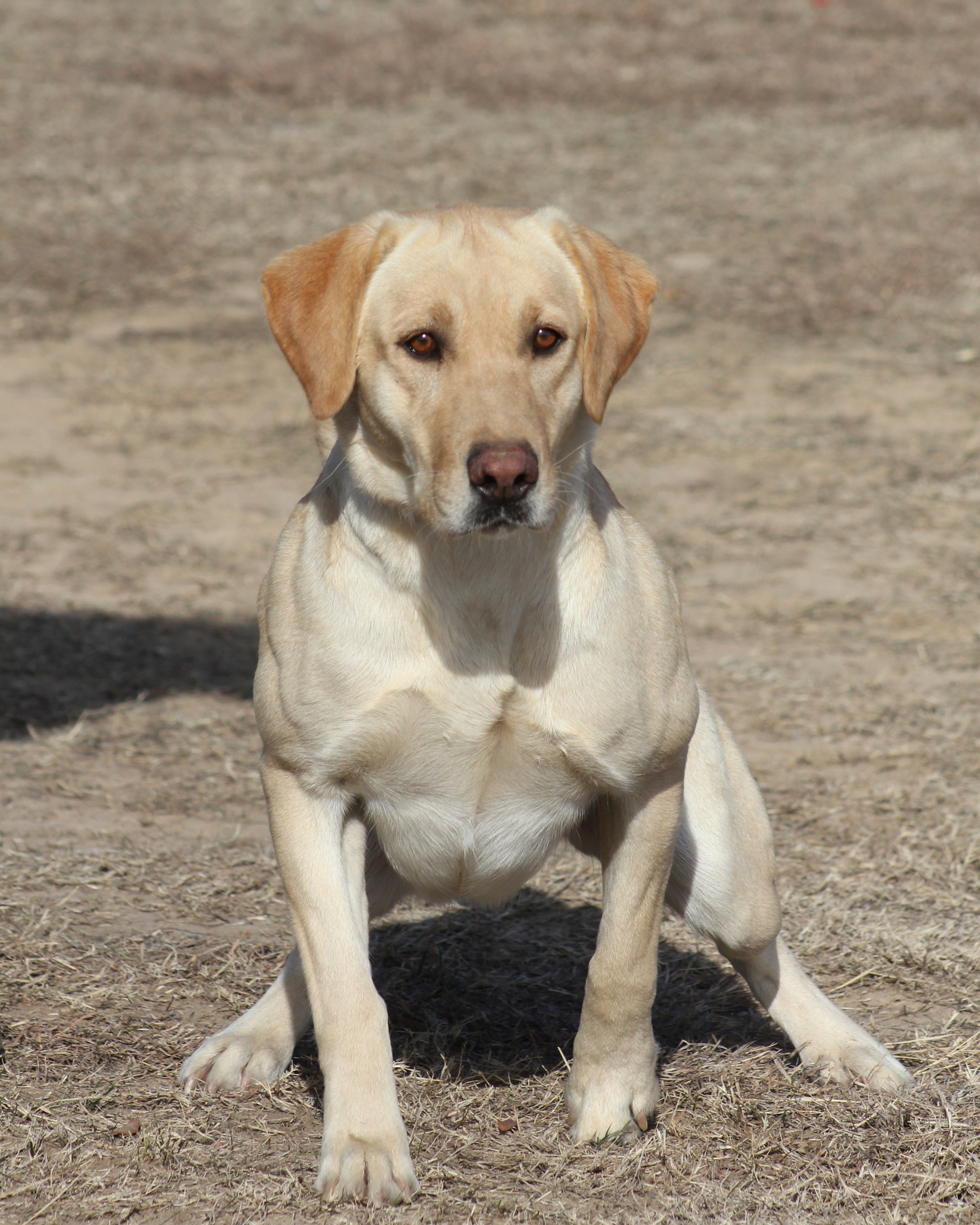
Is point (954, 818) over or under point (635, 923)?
under

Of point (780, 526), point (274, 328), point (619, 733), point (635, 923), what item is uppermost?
point (274, 328)

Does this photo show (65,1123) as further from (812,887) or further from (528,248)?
(812,887)

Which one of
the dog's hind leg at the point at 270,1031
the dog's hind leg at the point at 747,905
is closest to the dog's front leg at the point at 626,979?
the dog's hind leg at the point at 747,905

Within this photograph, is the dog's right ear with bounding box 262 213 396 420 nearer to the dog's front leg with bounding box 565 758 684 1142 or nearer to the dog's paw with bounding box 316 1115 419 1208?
the dog's front leg with bounding box 565 758 684 1142

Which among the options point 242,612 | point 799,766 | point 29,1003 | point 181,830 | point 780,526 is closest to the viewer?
point 29,1003

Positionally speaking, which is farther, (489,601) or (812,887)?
(812,887)

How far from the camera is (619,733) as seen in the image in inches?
106

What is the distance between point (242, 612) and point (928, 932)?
3.65 m

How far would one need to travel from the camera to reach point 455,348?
2631mm

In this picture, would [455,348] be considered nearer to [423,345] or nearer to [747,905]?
[423,345]

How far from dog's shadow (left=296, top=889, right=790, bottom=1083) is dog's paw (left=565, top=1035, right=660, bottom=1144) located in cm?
15

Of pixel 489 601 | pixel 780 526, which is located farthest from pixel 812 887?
pixel 780 526

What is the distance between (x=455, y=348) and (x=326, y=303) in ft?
0.91

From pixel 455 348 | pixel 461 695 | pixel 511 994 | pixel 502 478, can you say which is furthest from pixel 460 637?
pixel 511 994
